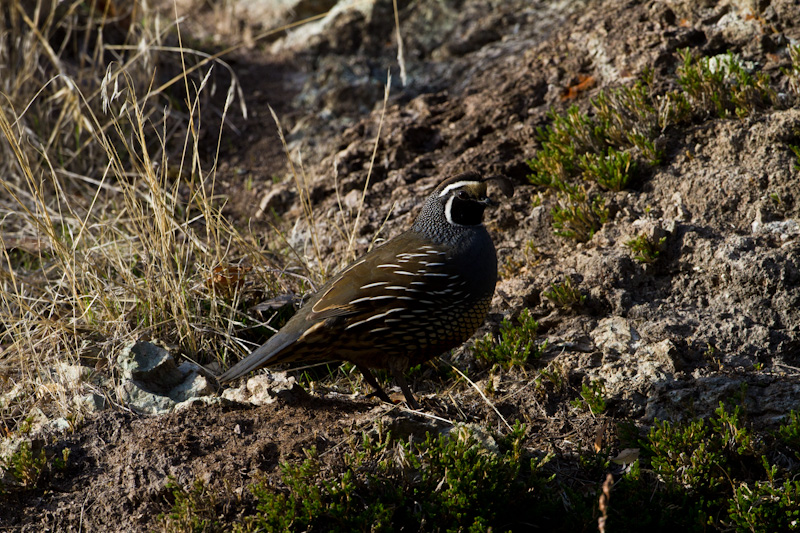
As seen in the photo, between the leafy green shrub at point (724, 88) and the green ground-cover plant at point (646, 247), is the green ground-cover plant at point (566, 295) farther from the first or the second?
the leafy green shrub at point (724, 88)

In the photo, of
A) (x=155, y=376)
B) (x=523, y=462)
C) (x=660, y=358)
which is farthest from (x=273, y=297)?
(x=660, y=358)

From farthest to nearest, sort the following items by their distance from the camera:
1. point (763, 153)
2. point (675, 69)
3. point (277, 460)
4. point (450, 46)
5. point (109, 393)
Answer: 1. point (450, 46)
2. point (675, 69)
3. point (763, 153)
4. point (109, 393)
5. point (277, 460)

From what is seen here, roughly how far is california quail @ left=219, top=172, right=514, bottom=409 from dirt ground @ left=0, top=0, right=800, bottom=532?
0.92 ft

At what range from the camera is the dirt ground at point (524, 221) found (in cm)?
350

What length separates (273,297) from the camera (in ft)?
15.8

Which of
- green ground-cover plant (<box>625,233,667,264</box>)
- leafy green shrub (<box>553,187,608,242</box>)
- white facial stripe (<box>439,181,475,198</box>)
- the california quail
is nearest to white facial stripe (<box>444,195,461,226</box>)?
white facial stripe (<box>439,181,475,198</box>)

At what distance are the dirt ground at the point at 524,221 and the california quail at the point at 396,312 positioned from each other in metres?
0.28

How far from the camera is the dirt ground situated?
350 centimetres

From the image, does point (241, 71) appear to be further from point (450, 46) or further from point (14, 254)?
point (14, 254)

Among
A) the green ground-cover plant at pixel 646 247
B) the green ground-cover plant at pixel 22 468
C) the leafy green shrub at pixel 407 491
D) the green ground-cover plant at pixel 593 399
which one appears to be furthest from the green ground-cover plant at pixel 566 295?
the green ground-cover plant at pixel 22 468

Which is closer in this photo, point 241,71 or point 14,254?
point 14,254

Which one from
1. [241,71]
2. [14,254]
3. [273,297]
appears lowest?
[273,297]

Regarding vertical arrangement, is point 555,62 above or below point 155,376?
above

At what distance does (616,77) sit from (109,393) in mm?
4259
